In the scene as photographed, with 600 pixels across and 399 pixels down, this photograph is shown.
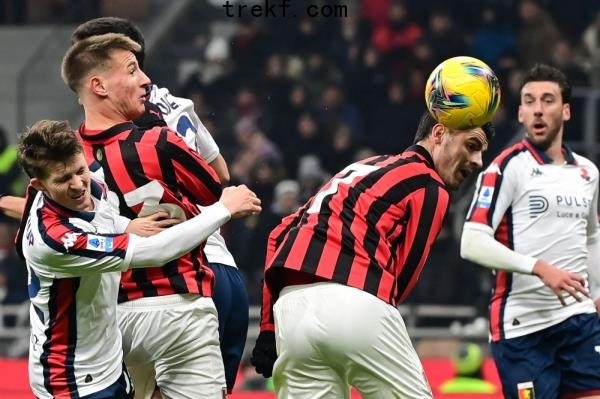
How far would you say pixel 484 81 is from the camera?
5.42 metres

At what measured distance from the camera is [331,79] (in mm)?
14430

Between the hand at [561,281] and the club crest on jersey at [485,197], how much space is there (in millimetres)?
553

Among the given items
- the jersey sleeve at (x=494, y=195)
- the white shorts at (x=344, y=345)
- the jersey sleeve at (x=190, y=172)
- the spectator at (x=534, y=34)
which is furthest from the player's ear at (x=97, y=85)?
the spectator at (x=534, y=34)

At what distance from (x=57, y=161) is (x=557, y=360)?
10.4 feet

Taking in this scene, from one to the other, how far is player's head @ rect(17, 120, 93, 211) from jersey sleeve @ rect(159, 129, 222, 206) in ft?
1.61

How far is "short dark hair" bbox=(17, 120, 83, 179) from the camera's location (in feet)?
16.0

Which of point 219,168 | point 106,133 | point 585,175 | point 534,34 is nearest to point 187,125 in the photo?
point 219,168

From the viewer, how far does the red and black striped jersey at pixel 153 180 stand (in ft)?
17.5

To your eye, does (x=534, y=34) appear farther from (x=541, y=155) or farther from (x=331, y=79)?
(x=541, y=155)

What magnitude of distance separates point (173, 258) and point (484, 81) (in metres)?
1.39

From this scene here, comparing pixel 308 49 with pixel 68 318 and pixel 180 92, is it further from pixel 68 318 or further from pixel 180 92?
pixel 68 318

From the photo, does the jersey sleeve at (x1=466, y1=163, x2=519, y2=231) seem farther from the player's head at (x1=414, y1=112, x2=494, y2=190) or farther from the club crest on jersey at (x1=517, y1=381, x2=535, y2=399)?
the player's head at (x1=414, y1=112, x2=494, y2=190)

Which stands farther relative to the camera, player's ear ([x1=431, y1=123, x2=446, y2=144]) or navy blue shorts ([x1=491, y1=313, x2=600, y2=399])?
navy blue shorts ([x1=491, y1=313, x2=600, y2=399])

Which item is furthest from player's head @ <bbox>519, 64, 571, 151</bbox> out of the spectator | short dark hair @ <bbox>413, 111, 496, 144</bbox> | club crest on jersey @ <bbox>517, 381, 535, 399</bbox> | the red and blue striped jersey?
the spectator
